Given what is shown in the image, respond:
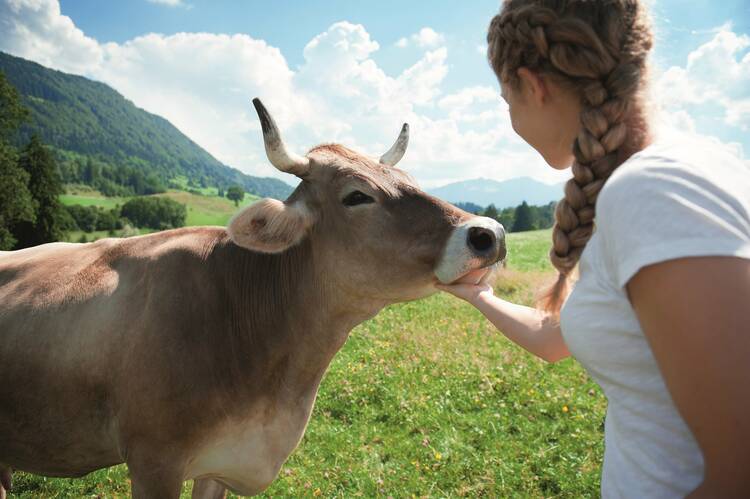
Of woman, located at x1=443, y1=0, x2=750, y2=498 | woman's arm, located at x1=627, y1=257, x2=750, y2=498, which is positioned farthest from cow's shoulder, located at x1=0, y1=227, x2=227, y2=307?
woman's arm, located at x1=627, y1=257, x2=750, y2=498

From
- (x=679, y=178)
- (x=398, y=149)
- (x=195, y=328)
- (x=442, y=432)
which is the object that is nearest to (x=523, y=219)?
(x=442, y=432)

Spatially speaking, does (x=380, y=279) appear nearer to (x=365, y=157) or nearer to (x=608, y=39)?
(x=365, y=157)

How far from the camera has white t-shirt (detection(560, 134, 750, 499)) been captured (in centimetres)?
116

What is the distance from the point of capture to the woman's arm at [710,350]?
3.61ft

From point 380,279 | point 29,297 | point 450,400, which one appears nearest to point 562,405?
point 450,400

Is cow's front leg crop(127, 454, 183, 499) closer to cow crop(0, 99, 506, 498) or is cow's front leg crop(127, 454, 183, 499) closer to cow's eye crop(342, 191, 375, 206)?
cow crop(0, 99, 506, 498)

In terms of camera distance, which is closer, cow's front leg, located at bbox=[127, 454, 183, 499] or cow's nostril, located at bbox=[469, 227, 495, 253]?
cow's nostril, located at bbox=[469, 227, 495, 253]

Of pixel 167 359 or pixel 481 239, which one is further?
pixel 167 359

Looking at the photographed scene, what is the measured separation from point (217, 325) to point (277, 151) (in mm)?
1425

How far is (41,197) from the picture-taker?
52250mm

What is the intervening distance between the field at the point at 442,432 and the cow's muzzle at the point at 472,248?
1.59 m

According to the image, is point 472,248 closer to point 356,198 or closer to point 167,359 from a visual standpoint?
point 356,198

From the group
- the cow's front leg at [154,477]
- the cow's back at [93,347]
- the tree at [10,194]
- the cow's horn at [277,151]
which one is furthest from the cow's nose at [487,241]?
the tree at [10,194]

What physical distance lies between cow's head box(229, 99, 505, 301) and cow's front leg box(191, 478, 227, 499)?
2.42m
